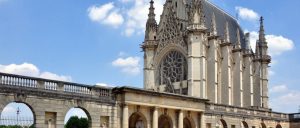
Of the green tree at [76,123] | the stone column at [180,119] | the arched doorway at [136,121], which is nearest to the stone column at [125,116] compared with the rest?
the arched doorway at [136,121]

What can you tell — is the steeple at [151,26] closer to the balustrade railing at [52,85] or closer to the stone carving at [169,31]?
the stone carving at [169,31]

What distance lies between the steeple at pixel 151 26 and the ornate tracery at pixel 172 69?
384 cm

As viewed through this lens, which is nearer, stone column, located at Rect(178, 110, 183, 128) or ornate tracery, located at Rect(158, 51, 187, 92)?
stone column, located at Rect(178, 110, 183, 128)

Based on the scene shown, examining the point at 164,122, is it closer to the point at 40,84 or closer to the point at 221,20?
the point at 40,84

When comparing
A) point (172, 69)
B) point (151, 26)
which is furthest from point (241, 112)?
point (151, 26)

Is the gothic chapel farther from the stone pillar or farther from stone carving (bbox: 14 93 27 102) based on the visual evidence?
stone carving (bbox: 14 93 27 102)

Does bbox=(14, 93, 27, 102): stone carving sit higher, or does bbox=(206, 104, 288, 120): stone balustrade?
bbox=(14, 93, 27, 102): stone carving

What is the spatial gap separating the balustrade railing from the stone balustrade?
1077 centimetres

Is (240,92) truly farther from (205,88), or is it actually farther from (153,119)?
(153,119)

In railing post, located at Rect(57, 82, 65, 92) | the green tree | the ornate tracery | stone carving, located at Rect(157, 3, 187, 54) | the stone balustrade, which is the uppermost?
stone carving, located at Rect(157, 3, 187, 54)

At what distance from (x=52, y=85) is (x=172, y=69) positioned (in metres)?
32.5

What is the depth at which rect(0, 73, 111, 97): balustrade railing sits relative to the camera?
22.4 meters

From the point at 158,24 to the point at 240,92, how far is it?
14425mm

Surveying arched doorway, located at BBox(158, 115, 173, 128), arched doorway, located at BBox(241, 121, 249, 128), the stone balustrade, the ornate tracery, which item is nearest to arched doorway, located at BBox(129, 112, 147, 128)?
arched doorway, located at BBox(158, 115, 173, 128)
